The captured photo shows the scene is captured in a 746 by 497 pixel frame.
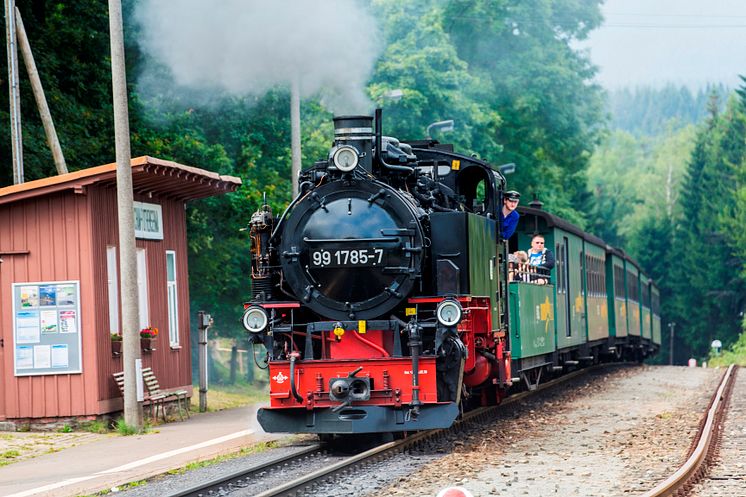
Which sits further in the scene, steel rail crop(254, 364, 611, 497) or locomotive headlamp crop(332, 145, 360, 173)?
locomotive headlamp crop(332, 145, 360, 173)

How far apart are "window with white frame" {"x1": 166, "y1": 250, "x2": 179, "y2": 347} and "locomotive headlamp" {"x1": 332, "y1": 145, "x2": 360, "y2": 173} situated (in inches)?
257

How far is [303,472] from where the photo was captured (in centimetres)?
1116

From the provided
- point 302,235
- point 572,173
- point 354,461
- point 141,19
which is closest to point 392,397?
point 354,461

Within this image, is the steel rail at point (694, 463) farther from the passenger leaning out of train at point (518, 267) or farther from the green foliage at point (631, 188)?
the green foliage at point (631, 188)

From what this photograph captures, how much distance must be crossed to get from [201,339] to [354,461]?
892cm

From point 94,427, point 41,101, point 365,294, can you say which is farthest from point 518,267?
point 41,101

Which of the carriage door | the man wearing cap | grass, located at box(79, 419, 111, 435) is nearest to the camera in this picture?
the man wearing cap

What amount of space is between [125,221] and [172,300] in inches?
141

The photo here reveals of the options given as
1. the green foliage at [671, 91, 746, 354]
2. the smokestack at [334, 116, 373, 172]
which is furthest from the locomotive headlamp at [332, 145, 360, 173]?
the green foliage at [671, 91, 746, 354]

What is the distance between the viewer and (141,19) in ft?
57.1

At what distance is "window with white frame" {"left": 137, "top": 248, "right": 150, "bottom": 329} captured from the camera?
17047 mm

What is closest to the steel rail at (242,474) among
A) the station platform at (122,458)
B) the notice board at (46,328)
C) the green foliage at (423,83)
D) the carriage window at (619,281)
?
the station platform at (122,458)

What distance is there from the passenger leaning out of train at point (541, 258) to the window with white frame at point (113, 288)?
6.15 m

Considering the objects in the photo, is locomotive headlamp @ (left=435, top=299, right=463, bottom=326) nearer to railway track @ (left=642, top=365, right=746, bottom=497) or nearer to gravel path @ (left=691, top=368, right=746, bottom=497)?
railway track @ (left=642, top=365, right=746, bottom=497)
